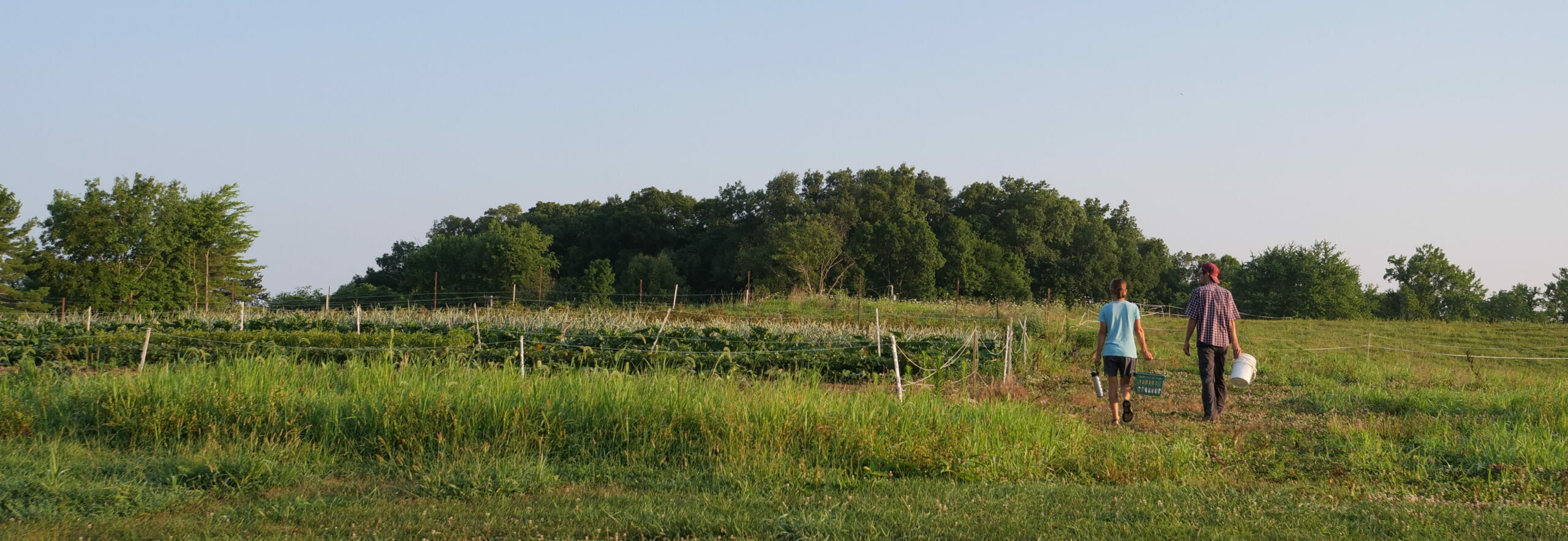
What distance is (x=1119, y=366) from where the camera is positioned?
8.80 meters

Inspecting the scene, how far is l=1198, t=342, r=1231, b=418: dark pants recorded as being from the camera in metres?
9.05

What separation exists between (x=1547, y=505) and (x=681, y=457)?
5.26 meters

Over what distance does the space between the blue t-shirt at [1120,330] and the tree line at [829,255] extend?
36.1m

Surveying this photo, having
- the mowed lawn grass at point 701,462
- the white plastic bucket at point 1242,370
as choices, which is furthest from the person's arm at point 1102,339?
the white plastic bucket at point 1242,370

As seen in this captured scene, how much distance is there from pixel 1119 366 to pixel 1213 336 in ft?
3.70

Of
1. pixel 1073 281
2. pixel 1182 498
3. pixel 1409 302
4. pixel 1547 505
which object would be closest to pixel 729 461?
pixel 1182 498

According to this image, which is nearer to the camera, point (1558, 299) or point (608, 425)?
point (608, 425)

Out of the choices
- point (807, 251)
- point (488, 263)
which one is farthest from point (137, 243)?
point (807, 251)

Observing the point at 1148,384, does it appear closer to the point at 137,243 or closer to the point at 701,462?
the point at 701,462

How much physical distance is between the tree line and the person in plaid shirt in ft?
117

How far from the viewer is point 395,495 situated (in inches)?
213

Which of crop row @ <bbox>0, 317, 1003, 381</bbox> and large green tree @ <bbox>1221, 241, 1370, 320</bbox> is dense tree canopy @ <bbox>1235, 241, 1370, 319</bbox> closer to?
large green tree @ <bbox>1221, 241, 1370, 320</bbox>

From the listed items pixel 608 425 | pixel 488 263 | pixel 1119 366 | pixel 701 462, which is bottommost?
pixel 701 462

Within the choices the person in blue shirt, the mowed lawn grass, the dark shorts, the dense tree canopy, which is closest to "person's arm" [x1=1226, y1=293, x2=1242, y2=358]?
the mowed lawn grass
